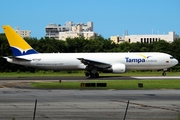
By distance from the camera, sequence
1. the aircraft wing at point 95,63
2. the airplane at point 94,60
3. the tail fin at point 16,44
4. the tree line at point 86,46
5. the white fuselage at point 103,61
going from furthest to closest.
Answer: the tree line at point 86,46, the tail fin at point 16,44, the white fuselage at point 103,61, the airplane at point 94,60, the aircraft wing at point 95,63

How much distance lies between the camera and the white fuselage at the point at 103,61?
57.4 metres

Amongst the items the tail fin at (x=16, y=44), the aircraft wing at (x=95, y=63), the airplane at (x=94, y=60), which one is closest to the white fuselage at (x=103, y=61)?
the airplane at (x=94, y=60)

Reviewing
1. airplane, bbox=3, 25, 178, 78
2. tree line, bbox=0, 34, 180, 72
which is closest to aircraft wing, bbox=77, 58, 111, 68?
airplane, bbox=3, 25, 178, 78

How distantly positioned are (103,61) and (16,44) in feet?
42.3

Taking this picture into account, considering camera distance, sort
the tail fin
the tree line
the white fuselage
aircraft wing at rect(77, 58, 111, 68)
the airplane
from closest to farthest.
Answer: aircraft wing at rect(77, 58, 111, 68), the airplane, the white fuselage, the tail fin, the tree line

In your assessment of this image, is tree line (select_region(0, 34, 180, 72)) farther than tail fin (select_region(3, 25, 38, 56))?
Yes

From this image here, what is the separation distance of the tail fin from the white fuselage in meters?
1.14

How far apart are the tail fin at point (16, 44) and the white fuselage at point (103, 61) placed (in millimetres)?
1137

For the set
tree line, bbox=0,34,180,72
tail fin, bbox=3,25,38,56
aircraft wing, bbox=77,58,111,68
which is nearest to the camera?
aircraft wing, bbox=77,58,111,68

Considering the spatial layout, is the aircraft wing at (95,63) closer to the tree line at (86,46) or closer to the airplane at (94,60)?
the airplane at (94,60)

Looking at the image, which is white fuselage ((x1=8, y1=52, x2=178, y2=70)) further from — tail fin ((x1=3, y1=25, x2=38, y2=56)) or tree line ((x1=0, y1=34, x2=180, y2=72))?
tree line ((x1=0, y1=34, x2=180, y2=72))

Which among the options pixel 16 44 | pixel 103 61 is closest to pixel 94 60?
pixel 103 61

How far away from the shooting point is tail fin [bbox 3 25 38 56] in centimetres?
5919

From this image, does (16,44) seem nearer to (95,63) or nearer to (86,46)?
(95,63)
